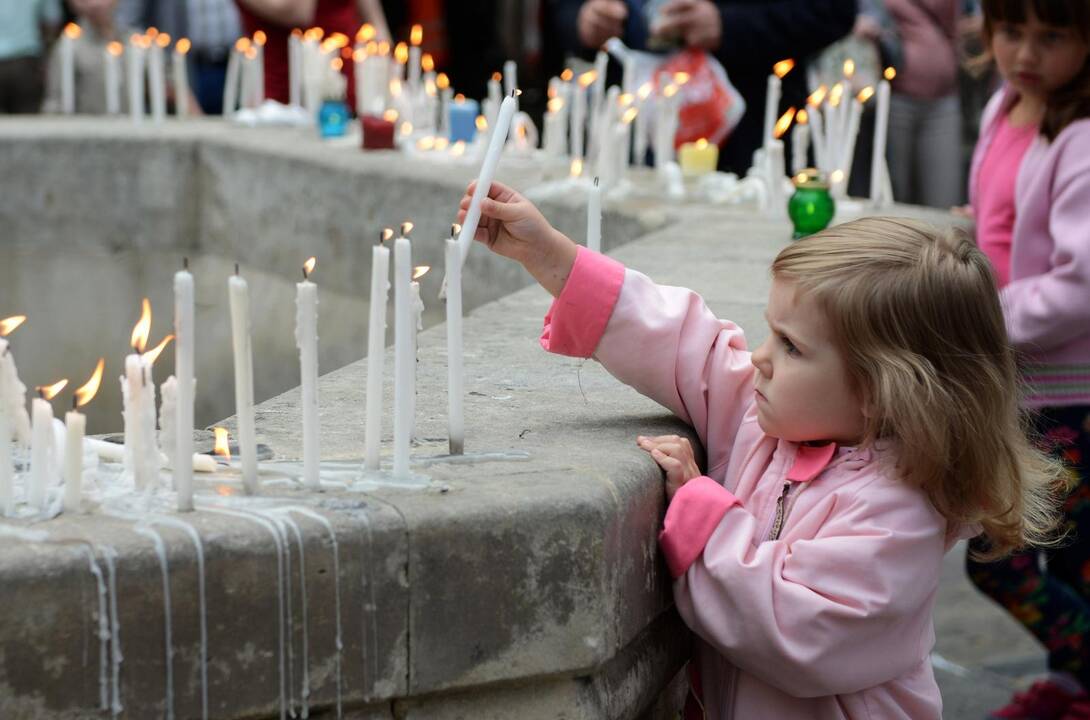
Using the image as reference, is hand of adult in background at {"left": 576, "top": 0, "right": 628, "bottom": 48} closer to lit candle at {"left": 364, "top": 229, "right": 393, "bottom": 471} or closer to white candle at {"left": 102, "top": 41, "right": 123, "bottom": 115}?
white candle at {"left": 102, "top": 41, "right": 123, "bottom": 115}

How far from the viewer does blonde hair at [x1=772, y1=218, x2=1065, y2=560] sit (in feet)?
6.76

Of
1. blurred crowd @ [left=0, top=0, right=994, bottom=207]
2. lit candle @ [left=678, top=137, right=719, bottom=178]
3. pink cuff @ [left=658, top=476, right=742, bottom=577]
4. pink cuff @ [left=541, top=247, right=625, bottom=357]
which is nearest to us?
pink cuff @ [left=658, top=476, right=742, bottom=577]

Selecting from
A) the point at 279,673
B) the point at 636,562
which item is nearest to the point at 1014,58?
the point at 636,562

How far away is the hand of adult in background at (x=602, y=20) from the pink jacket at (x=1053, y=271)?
2638mm

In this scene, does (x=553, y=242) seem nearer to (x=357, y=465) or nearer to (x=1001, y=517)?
(x=357, y=465)

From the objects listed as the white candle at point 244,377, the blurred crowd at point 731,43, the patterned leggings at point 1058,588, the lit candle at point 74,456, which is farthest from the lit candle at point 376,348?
the blurred crowd at point 731,43

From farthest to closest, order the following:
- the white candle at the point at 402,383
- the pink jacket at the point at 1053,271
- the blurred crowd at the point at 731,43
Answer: the blurred crowd at the point at 731,43, the pink jacket at the point at 1053,271, the white candle at the point at 402,383

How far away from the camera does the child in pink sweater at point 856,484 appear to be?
2.03 metres

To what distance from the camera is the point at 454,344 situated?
2.10 m

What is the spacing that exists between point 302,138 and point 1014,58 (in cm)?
343

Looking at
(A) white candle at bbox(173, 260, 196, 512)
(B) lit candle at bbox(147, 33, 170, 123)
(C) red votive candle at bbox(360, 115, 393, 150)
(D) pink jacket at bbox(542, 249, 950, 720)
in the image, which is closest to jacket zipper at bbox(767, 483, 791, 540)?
(D) pink jacket at bbox(542, 249, 950, 720)

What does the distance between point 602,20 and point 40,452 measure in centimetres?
433

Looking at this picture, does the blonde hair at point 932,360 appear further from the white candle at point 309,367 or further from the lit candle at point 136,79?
the lit candle at point 136,79

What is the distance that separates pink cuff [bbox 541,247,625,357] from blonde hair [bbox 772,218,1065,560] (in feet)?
0.99
